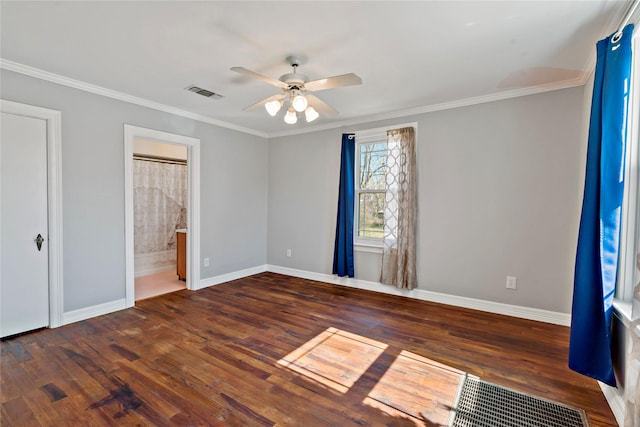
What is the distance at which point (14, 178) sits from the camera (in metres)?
2.79

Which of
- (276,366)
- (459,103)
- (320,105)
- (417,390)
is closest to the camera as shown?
(417,390)

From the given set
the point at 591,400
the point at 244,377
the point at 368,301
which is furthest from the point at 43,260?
the point at 591,400

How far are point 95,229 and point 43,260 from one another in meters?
0.52

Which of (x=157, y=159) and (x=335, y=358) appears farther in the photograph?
(x=157, y=159)

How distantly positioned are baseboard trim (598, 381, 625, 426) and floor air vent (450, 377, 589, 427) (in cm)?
17

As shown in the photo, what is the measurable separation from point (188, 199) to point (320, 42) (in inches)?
116

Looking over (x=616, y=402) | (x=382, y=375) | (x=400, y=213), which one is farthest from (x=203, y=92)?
(x=616, y=402)

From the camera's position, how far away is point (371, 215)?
4504 millimetres

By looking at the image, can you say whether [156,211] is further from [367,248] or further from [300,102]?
[300,102]

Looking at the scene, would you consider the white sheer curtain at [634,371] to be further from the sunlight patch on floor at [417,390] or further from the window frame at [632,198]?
the sunlight patch on floor at [417,390]

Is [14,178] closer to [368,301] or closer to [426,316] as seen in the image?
[368,301]

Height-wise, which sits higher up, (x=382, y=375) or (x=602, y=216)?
(x=602, y=216)

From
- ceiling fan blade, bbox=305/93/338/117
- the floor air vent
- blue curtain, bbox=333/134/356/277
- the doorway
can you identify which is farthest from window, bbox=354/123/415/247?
the doorway

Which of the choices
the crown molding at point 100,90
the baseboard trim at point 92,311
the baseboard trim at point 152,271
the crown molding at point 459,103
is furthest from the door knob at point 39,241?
the crown molding at point 459,103
